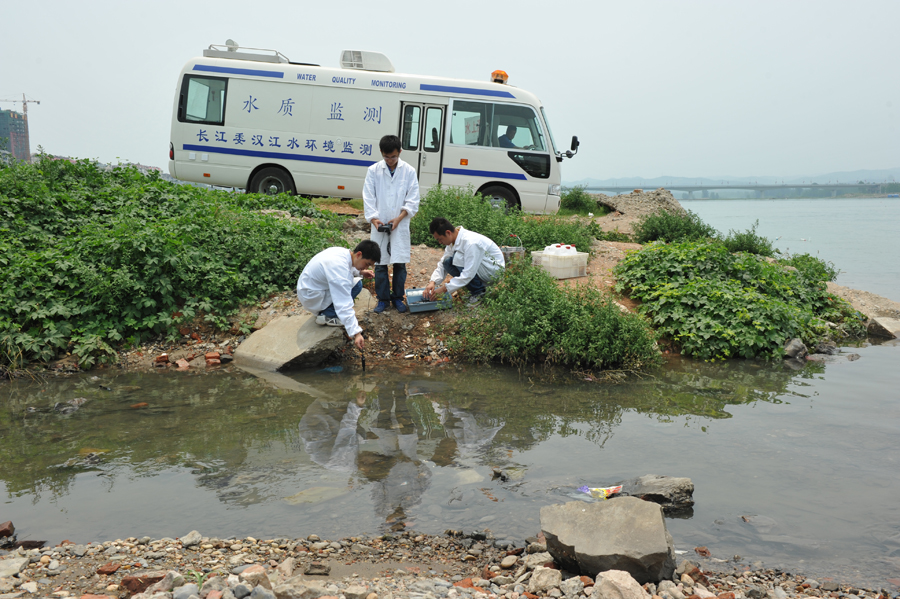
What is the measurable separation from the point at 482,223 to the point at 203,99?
6.81 metres

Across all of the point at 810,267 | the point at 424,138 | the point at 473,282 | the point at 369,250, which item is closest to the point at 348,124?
the point at 424,138

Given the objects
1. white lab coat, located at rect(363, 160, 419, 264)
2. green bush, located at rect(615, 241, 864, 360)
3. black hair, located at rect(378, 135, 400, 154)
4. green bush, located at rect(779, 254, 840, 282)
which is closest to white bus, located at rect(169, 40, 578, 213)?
green bush, located at rect(615, 241, 864, 360)

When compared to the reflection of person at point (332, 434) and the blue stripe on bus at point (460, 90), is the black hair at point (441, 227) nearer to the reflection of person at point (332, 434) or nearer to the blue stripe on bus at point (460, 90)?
the reflection of person at point (332, 434)

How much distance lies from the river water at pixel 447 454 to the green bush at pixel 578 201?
13.0 meters

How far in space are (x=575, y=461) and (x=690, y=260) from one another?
531 centimetres

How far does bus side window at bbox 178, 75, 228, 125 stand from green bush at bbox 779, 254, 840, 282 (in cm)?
1113

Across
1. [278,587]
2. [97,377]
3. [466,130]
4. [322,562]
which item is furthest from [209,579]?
[466,130]

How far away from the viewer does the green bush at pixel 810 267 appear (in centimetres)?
980

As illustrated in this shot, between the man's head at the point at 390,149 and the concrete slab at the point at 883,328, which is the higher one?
the man's head at the point at 390,149

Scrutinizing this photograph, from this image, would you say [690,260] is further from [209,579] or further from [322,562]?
[209,579]

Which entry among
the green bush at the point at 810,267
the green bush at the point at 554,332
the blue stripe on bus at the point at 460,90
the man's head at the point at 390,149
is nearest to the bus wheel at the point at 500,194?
the blue stripe on bus at the point at 460,90

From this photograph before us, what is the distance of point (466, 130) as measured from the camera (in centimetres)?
1215

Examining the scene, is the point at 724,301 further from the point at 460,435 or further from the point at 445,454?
the point at 445,454

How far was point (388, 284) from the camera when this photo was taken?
739 cm
